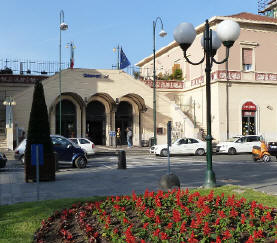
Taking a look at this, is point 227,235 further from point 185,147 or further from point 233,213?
point 185,147

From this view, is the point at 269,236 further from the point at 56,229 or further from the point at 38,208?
the point at 38,208

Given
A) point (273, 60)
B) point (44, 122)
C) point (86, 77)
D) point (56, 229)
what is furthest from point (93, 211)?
point (273, 60)

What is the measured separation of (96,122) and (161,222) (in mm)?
30806

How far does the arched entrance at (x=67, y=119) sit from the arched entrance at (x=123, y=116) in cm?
429

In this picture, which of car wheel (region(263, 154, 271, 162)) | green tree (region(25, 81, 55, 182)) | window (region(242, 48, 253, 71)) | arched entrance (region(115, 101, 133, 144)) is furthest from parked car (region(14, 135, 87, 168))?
window (region(242, 48, 253, 71))

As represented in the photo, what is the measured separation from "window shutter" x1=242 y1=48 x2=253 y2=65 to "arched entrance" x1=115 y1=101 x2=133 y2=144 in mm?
11643

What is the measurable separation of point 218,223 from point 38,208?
3366 millimetres

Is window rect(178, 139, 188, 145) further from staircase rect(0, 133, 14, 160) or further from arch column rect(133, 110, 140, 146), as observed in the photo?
staircase rect(0, 133, 14, 160)

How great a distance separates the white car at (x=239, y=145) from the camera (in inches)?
1128

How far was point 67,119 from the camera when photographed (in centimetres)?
3494

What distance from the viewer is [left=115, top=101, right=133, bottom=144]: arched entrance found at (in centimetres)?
3703

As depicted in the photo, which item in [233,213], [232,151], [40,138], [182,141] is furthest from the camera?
[232,151]

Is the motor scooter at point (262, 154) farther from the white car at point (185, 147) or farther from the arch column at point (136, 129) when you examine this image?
the arch column at point (136, 129)

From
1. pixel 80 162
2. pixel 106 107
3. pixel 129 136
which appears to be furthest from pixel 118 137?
pixel 80 162
